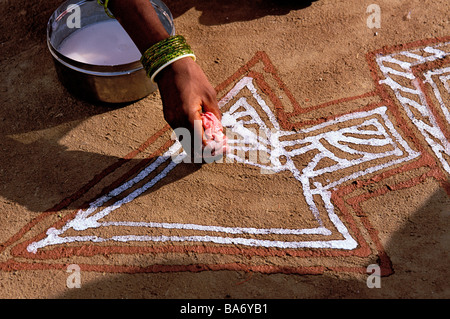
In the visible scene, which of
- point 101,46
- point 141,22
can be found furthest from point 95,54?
Result: point 141,22

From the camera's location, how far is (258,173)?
315 centimetres

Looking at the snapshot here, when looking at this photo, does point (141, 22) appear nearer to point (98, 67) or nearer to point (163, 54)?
point (163, 54)

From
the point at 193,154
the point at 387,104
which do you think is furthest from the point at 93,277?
the point at 387,104

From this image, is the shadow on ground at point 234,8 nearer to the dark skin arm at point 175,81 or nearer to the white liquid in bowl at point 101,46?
the white liquid in bowl at point 101,46

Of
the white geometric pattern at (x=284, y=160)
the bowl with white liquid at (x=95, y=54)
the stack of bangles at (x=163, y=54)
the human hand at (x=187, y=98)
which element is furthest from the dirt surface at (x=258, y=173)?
the stack of bangles at (x=163, y=54)

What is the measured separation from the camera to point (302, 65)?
374 centimetres

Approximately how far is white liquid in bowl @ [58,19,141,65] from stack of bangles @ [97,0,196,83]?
0.65 m

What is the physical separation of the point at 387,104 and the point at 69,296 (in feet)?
7.63

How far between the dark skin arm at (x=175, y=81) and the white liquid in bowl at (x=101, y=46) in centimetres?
52

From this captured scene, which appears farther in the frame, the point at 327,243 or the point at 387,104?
the point at 387,104

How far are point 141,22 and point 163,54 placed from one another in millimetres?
288

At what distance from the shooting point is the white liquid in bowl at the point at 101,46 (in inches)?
141

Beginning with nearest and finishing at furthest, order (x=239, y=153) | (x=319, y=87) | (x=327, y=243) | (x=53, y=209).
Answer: (x=327, y=243)
(x=53, y=209)
(x=239, y=153)
(x=319, y=87)
